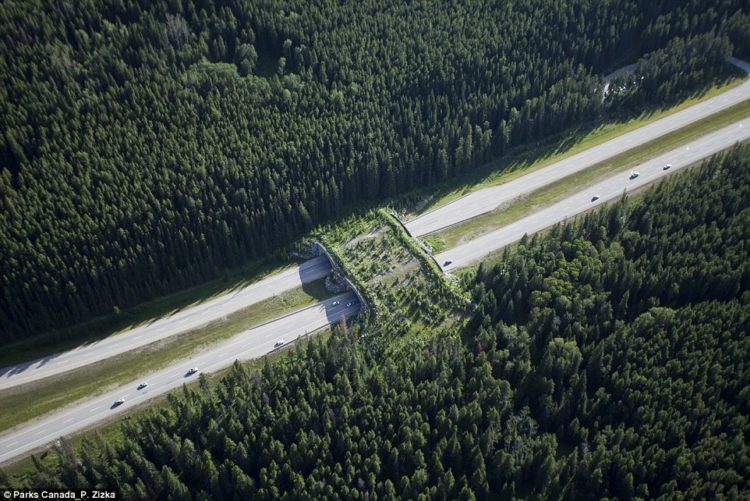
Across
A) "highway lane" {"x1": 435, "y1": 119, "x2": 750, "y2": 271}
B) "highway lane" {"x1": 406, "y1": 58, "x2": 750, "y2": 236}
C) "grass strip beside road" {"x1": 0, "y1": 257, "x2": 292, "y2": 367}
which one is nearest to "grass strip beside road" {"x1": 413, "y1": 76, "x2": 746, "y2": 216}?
"highway lane" {"x1": 406, "y1": 58, "x2": 750, "y2": 236}

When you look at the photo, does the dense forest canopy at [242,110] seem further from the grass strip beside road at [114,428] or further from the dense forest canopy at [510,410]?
the dense forest canopy at [510,410]

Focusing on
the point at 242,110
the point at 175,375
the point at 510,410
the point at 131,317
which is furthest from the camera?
the point at 242,110

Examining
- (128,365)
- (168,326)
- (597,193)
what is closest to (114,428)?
(128,365)

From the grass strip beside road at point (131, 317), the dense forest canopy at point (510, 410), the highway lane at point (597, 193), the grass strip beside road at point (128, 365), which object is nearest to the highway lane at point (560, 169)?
the highway lane at point (597, 193)

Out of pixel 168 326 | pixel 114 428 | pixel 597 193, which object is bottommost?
pixel 597 193

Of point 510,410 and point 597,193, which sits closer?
point 510,410

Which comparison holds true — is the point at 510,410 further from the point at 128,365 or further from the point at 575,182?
the point at 128,365

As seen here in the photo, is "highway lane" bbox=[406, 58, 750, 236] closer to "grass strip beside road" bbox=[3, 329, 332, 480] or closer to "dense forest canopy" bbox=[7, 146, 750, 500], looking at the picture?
"dense forest canopy" bbox=[7, 146, 750, 500]
